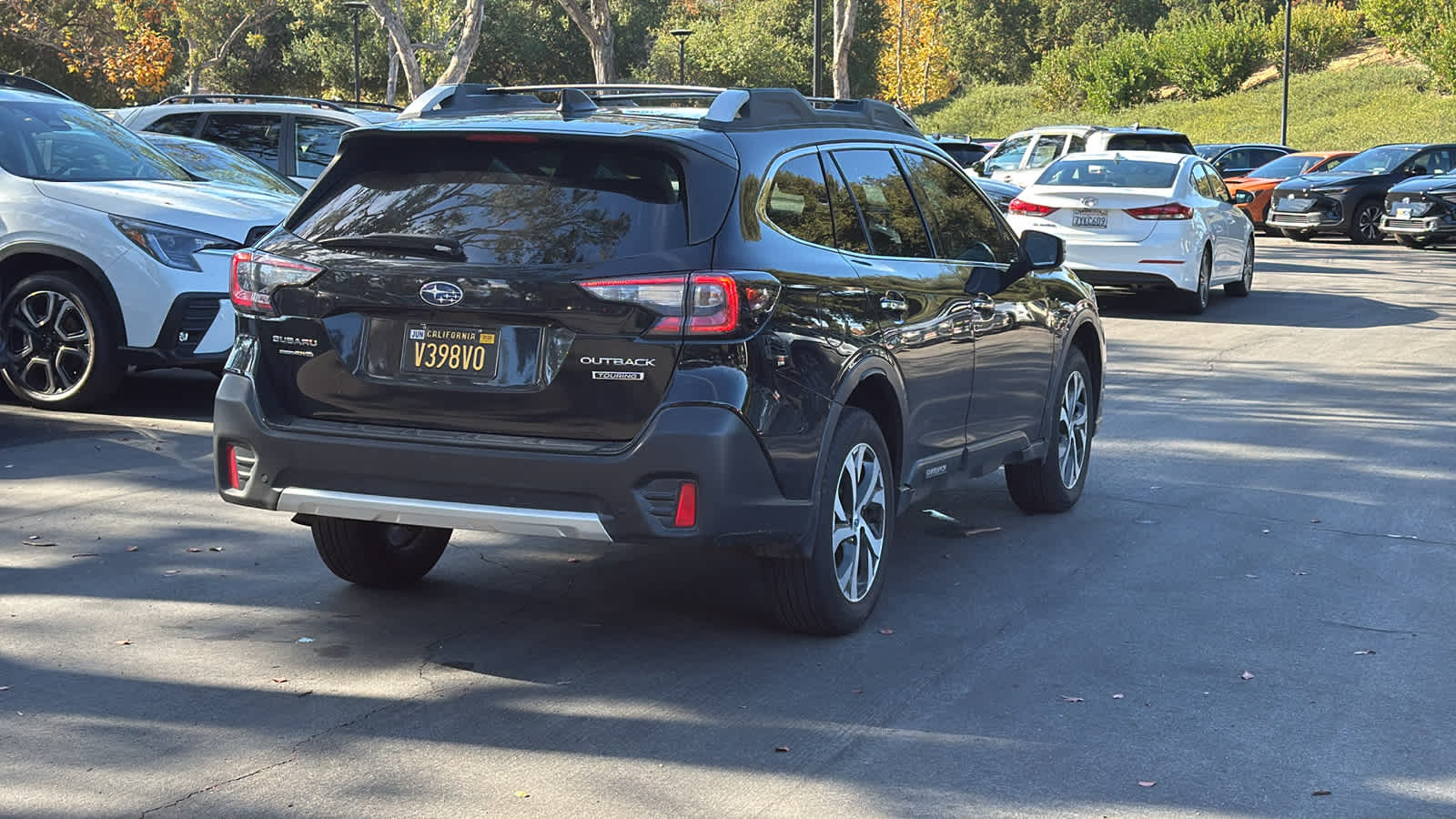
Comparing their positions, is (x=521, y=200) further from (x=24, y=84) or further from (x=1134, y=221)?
(x=1134, y=221)

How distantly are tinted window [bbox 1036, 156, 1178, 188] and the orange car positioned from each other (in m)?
13.3

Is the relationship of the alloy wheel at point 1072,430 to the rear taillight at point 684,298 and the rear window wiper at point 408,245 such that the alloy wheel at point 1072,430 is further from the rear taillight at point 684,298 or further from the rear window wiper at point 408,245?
the rear window wiper at point 408,245

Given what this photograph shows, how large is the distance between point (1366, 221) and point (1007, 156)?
281 inches

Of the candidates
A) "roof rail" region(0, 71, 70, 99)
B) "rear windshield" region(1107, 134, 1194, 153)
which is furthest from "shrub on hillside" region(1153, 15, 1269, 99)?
"roof rail" region(0, 71, 70, 99)

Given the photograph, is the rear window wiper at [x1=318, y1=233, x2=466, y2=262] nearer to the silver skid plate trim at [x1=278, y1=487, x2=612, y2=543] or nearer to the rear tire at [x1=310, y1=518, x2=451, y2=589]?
the silver skid plate trim at [x1=278, y1=487, x2=612, y2=543]

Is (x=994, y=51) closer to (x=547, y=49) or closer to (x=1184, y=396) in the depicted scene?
(x=547, y=49)

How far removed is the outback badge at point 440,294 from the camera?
A: 5188 millimetres

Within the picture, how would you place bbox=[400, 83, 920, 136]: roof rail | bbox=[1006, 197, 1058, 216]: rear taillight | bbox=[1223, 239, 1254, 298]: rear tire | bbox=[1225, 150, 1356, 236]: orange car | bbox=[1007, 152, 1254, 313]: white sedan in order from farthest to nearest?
bbox=[1225, 150, 1356, 236]: orange car < bbox=[1223, 239, 1254, 298]: rear tire < bbox=[1006, 197, 1058, 216]: rear taillight < bbox=[1007, 152, 1254, 313]: white sedan < bbox=[400, 83, 920, 136]: roof rail

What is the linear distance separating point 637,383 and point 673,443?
0.21 metres

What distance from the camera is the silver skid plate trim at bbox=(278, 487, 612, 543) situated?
509 centimetres

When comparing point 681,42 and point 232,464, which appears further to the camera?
point 681,42

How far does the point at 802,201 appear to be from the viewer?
582 centimetres

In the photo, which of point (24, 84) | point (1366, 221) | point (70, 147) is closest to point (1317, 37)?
point (1366, 221)

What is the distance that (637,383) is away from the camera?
510 centimetres
